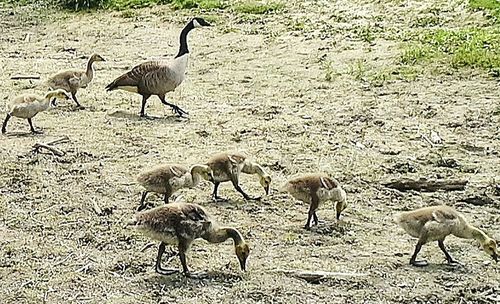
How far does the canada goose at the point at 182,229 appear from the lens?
6.12m

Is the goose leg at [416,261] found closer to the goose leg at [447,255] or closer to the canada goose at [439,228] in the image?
the canada goose at [439,228]

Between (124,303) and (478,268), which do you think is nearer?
(124,303)

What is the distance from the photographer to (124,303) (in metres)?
5.94

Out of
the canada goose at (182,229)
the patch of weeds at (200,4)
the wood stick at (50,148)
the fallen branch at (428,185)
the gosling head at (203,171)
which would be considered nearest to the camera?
the canada goose at (182,229)

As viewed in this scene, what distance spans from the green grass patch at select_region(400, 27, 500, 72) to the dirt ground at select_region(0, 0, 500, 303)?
0.42 meters

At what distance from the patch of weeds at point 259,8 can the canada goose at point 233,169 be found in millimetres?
10821

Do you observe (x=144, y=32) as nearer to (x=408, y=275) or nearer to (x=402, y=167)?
(x=402, y=167)

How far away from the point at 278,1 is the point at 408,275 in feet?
45.5

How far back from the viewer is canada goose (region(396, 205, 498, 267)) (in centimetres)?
648

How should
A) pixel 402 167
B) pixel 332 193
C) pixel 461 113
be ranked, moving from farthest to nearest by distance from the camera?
1. pixel 461 113
2. pixel 402 167
3. pixel 332 193

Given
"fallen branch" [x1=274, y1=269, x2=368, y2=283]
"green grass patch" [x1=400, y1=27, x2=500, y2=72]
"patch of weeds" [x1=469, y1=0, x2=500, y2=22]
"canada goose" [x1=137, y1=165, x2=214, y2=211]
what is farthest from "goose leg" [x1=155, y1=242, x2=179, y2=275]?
A: "patch of weeds" [x1=469, y1=0, x2=500, y2=22]

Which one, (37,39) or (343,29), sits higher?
(343,29)

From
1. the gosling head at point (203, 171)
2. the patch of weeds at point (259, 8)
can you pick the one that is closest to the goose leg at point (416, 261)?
the gosling head at point (203, 171)

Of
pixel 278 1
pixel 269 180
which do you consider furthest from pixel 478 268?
pixel 278 1
